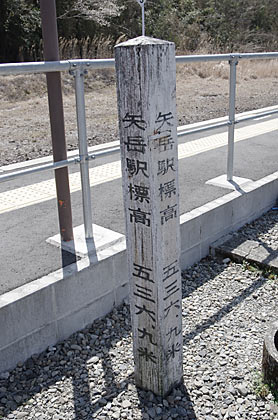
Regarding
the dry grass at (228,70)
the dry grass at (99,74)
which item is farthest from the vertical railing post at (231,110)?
the dry grass at (228,70)

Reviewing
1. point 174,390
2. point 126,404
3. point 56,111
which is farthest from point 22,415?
point 56,111

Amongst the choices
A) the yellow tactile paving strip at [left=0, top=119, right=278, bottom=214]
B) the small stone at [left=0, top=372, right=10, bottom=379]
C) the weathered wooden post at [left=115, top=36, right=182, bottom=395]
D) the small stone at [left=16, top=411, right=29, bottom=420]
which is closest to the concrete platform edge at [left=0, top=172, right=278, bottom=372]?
the small stone at [left=0, top=372, right=10, bottom=379]

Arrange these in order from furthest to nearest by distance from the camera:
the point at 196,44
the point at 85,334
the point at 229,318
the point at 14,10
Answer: the point at 196,44 < the point at 14,10 < the point at 229,318 < the point at 85,334

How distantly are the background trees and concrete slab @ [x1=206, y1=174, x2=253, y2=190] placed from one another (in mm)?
9743

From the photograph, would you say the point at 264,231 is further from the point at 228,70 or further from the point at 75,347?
the point at 228,70

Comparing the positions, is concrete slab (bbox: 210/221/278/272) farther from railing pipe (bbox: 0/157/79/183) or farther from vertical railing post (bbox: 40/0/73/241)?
railing pipe (bbox: 0/157/79/183)

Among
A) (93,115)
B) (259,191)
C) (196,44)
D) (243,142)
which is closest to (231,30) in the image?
(196,44)

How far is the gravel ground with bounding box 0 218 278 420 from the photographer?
2.54 meters

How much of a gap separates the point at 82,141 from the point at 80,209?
115 centimetres

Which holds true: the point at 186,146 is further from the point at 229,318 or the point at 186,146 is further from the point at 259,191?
the point at 229,318

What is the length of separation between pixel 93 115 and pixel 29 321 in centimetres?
694

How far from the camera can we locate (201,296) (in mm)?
3668

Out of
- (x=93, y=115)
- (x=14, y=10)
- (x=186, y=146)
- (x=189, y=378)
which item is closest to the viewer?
(x=189, y=378)

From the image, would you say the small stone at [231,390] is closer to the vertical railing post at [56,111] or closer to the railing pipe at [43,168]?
the vertical railing post at [56,111]
